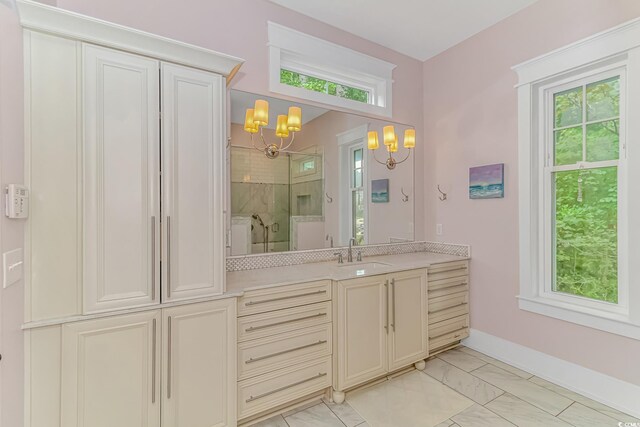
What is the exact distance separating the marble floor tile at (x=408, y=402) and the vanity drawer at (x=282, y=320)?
25.8 inches

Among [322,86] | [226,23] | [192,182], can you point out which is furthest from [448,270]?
[226,23]

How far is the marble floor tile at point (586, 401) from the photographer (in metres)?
1.92

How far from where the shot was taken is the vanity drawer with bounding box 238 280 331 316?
5.90 feet

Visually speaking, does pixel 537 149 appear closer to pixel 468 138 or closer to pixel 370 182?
pixel 468 138

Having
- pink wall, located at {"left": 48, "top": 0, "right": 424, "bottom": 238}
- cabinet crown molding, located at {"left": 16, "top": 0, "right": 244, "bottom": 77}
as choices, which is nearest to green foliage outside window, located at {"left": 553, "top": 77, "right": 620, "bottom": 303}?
pink wall, located at {"left": 48, "top": 0, "right": 424, "bottom": 238}

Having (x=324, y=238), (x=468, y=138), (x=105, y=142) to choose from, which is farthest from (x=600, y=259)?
(x=105, y=142)

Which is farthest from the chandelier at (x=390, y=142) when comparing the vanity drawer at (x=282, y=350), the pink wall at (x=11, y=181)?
the pink wall at (x=11, y=181)

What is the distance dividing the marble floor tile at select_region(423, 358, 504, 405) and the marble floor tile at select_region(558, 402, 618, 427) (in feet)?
1.26

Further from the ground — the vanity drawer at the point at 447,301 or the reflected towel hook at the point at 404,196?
the reflected towel hook at the point at 404,196

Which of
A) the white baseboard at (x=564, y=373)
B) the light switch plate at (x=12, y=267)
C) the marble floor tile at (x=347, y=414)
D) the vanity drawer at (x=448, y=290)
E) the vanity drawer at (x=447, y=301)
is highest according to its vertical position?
the light switch plate at (x=12, y=267)

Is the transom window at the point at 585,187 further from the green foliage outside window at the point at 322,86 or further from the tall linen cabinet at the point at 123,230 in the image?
the tall linen cabinet at the point at 123,230

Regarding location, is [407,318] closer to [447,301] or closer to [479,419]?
[447,301]

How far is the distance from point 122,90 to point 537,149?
2939mm

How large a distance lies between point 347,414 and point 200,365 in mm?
1026
